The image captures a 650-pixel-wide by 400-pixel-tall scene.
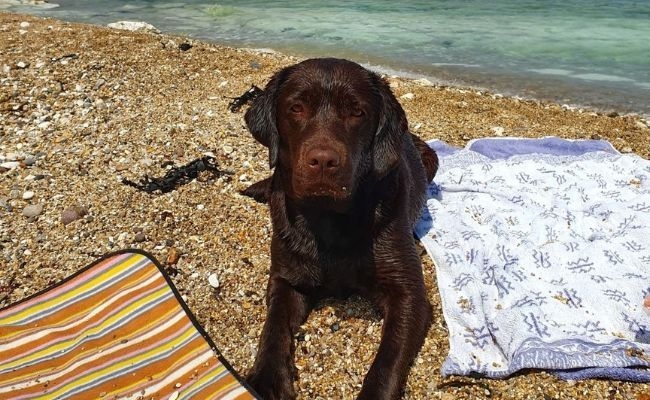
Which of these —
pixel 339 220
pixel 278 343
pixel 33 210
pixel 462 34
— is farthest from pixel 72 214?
pixel 462 34

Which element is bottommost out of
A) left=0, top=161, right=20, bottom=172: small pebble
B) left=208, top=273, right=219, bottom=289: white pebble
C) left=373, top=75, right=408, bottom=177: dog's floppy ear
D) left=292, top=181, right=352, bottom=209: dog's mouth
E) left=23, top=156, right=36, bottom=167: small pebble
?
left=208, top=273, right=219, bottom=289: white pebble

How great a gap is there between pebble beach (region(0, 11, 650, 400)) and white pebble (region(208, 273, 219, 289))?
0.04 ft

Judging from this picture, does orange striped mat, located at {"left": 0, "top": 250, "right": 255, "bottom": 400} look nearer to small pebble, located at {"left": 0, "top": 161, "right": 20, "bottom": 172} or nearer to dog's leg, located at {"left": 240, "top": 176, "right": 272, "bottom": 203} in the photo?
dog's leg, located at {"left": 240, "top": 176, "right": 272, "bottom": 203}

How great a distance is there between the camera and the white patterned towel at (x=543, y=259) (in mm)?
3338

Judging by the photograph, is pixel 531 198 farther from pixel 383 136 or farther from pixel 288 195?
pixel 288 195

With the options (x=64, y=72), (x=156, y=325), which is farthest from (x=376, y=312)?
(x=64, y=72)

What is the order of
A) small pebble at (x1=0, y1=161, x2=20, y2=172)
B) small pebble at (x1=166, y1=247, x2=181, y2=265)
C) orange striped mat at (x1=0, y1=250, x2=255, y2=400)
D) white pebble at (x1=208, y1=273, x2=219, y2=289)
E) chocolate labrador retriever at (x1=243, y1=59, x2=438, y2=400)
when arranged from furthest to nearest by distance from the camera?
small pebble at (x1=0, y1=161, x2=20, y2=172), small pebble at (x1=166, y1=247, x2=181, y2=265), white pebble at (x1=208, y1=273, x2=219, y2=289), chocolate labrador retriever at (x1=243, y1=59, x2=438, y2=400), orange striped mat at (x1=0, y1=250, x2=255, y2=400)

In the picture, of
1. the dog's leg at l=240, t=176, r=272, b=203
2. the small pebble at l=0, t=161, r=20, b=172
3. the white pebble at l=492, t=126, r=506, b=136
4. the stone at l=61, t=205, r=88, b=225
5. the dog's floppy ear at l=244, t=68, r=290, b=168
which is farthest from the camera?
the white pebble at l=492, t=126, r=506, b=136

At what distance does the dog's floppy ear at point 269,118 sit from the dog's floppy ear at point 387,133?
2.06 feet

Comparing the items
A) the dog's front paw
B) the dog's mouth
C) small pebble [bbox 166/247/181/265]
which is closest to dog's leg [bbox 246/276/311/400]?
the dog's front paw

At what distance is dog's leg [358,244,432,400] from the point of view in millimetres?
3020

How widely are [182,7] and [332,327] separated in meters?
20.7

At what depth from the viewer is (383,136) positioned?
3.43 metres

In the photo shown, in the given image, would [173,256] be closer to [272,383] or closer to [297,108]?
[272,383]
